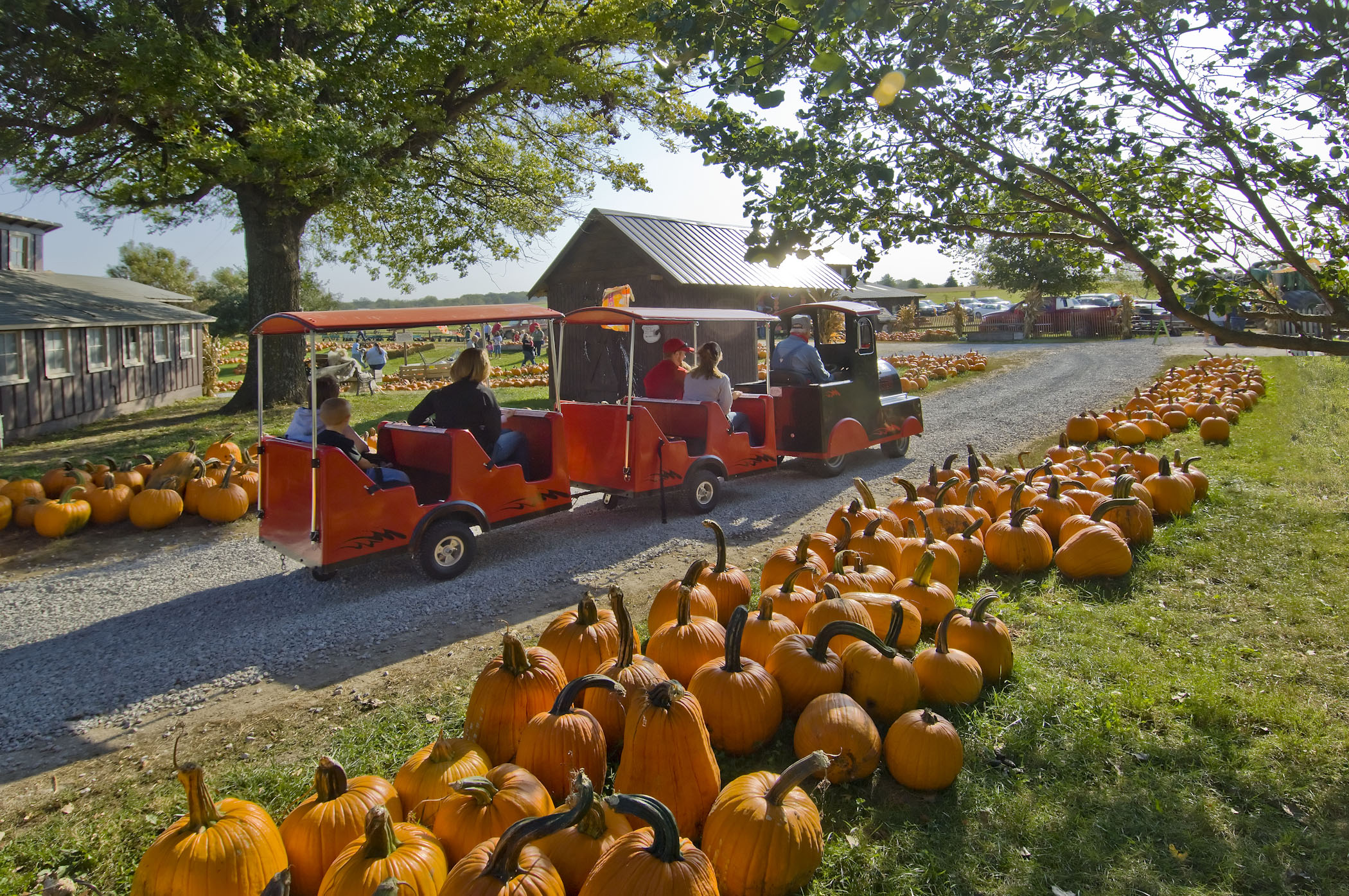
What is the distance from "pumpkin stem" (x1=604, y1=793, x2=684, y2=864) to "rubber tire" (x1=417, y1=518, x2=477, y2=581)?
449 cm

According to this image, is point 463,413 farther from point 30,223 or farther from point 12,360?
point 30,223

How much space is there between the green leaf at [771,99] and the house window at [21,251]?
30.3m

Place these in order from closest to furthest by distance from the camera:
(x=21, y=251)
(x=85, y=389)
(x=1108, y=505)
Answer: (x=1108, y=505) → (x=85, y=389) → (x=21, y=251)

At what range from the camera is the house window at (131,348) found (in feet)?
62.5

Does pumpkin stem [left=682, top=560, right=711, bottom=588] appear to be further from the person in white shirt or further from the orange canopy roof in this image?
the person in white shirt

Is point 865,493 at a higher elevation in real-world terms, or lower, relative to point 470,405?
lower

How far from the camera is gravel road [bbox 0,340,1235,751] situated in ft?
15.1

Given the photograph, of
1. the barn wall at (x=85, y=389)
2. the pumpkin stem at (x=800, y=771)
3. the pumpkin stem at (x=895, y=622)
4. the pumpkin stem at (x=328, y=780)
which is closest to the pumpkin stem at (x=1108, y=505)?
the pumpkin stem at (x=895, y=622)

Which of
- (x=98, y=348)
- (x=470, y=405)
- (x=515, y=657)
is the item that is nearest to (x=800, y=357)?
(x=470, y=405)

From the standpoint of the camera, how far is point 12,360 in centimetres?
1509

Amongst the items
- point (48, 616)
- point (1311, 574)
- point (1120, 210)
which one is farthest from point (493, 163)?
point (1311, 574)

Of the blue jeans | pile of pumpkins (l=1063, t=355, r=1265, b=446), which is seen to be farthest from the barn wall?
pile of pumpkins (l=1063, t=355, r=1265, b=446)

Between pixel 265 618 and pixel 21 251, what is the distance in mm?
28948

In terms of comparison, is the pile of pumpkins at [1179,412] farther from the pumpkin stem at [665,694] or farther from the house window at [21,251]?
the house window at [21,251]
